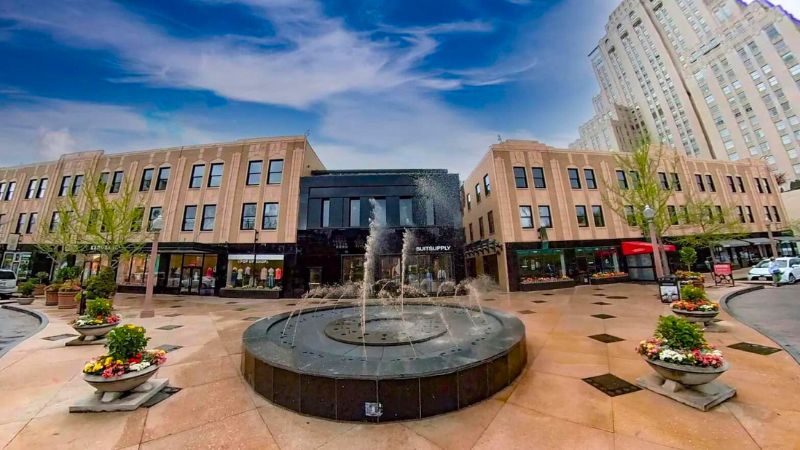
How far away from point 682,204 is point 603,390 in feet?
109

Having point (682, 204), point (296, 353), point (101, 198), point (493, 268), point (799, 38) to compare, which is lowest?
point (296, 353)

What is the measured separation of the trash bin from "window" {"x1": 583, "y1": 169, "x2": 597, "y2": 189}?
13.7 meters

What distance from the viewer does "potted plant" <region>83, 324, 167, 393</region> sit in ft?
13.9

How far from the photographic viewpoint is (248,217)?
851 inches

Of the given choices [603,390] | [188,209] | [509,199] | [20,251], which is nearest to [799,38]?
[509,199]

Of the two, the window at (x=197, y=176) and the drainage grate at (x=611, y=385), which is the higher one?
the window at (x=197, y=176)

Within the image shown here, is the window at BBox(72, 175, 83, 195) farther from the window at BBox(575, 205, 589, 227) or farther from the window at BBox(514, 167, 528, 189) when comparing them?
the window at BBox(575, 205, 589, 227)

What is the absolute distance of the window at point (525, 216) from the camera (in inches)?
880

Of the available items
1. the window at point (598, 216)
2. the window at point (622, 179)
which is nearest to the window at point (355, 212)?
the window at point (598, 216)

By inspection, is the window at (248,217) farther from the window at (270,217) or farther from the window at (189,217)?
the window at (189,217)

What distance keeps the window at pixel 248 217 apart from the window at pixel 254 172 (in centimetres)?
177

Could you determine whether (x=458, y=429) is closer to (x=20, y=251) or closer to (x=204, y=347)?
(x=204, y=347)

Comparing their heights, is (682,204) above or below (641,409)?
above

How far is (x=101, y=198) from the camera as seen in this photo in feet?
50.4
